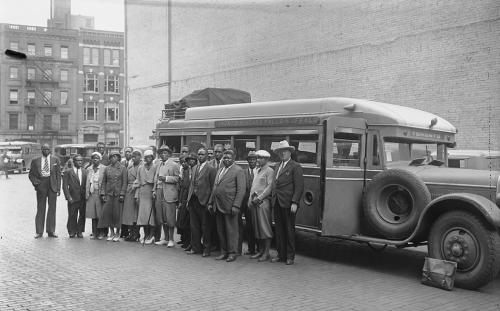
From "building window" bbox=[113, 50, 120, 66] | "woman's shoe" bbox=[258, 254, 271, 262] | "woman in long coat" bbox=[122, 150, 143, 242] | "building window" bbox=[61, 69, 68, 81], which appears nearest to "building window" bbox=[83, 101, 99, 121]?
"building window" bbox=[113, 50, 120, 66]

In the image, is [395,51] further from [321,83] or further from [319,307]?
[319,307]

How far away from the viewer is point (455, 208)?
24.2 ft

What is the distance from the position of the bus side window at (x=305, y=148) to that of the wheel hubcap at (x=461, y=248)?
2.74 meters

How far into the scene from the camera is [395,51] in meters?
17.9

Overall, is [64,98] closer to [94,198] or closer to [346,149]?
[94,198]

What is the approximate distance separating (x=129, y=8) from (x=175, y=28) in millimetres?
6641

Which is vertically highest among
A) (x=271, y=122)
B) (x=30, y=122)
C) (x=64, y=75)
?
(x=64, y=75)

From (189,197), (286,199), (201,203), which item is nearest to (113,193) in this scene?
(189,197)

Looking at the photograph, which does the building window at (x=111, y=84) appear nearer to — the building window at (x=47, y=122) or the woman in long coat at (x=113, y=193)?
the building window at (x=47, y=122)

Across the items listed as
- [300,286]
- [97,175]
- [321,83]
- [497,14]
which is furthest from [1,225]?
[497,14]

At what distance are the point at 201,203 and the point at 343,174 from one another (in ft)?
8.59

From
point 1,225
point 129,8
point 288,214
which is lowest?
point 1,225

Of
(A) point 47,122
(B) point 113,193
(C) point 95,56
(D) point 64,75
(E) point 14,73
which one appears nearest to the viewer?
(B) point 113,193

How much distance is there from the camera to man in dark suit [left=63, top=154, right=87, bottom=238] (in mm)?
11164
